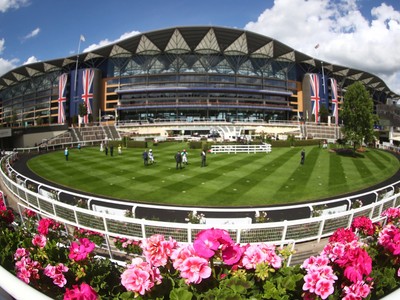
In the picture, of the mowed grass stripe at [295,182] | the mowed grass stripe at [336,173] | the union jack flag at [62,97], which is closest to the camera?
the mowed grass stripe at [295,182]

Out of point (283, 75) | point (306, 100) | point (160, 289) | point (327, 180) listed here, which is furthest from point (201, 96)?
point (160, 289)

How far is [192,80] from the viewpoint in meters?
92.5

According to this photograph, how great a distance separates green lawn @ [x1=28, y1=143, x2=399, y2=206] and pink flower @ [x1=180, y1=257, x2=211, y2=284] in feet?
44.6

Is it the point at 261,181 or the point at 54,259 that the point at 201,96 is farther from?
the point at 54,259

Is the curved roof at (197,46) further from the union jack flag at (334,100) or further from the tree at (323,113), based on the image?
the tree at (323,113)

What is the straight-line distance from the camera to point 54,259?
404 cm

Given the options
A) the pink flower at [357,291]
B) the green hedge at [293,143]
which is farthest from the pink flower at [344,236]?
the green hedge at [293,143]

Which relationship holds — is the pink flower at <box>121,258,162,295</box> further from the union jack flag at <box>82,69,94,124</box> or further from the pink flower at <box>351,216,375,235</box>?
the union jack flag at <box>82,69,94,124</box>

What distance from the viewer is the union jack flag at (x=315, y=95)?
9931 centimetres

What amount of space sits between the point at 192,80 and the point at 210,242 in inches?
3665

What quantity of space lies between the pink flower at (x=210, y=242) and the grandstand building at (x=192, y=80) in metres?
83.3

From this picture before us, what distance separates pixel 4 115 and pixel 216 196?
15911 centimetres

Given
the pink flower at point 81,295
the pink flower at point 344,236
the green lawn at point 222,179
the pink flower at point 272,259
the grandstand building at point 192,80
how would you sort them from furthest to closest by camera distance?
the grandstand building at point 192,80, the green lawn at point 222,179, the pink flower at point 344,236, the pink flower at point 272,259, the pink flower at point 81,295

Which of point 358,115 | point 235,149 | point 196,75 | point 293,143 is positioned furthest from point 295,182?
point 196,75
